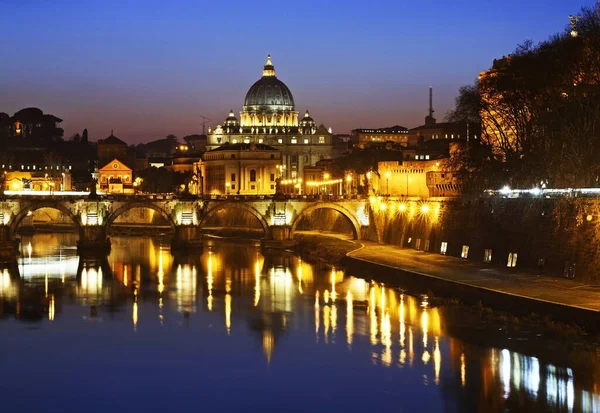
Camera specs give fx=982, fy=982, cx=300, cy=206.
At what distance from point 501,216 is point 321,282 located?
28.8 ft

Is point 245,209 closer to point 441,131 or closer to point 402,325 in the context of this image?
point 402,325

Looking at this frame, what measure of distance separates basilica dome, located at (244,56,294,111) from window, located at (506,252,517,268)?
396ft

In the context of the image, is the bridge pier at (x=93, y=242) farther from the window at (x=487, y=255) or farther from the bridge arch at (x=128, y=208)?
the window at (x=487, y=255)

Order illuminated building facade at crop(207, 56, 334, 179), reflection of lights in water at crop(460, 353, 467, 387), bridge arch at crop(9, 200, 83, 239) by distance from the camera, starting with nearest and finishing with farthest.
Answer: reflection of lights in water at crop(460, 353, 467, 387) < bridge arch at crop(9, 200, 83, 239) < illuminated building facade at crop(207, 56, 334, 179)

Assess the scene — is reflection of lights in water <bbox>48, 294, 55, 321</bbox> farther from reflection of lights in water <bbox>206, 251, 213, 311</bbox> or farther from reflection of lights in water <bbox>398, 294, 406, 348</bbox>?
reflection of lights in water <bbox>398, 294, 406, 348</bbox>

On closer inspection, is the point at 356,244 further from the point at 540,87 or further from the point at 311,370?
the point at 311,370

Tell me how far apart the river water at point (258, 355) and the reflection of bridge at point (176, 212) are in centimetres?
1684

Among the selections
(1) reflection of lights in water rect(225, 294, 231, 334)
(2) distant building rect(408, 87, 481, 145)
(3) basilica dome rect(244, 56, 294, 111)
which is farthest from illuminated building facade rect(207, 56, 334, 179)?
(1) reflection of lights in water rect(225, 294, 231, 334)

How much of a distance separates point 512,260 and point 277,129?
114825 mm

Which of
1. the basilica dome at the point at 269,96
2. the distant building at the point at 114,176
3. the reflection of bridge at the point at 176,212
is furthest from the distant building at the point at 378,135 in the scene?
the reflection of bridge at the point at 176,212

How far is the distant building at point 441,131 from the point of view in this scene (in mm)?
49406

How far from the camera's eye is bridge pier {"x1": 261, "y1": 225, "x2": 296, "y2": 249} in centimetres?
6375

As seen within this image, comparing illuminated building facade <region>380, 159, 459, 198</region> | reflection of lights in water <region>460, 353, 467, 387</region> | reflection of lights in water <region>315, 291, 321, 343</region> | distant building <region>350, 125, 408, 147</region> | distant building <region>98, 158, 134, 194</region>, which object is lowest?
reflection of lights in water <region>460, 353, 467, 387</region>

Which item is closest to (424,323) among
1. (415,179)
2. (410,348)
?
(410,348)
